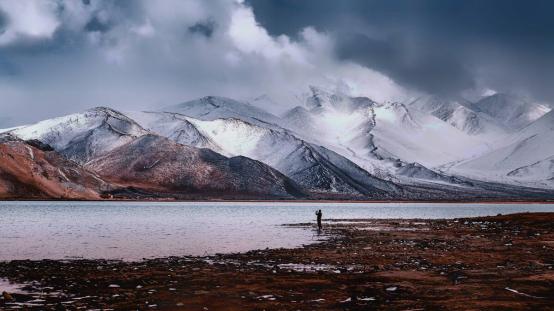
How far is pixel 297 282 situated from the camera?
29.7 metres

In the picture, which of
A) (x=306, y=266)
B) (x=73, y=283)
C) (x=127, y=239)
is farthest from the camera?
(x=127, y=239)

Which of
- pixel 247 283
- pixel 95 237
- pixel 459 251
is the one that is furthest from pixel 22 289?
pixel 95 237

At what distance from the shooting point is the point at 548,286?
2705 cm

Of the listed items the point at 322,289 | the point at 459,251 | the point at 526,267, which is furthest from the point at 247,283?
the point at 459,251

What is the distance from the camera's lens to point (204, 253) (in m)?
45.8

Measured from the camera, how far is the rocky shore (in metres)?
23.9

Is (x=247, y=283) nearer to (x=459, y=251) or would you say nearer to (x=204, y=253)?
(x=204, y=253)

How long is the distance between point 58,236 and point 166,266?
30530mm

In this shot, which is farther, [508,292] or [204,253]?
[204,253]

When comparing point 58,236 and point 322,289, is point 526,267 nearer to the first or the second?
point 322,289

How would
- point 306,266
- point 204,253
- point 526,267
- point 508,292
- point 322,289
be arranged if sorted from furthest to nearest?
point 204,253, point 306,266, point 526,267, point 322,289, point 508,292

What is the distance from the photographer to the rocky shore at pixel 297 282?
2392 centimetres

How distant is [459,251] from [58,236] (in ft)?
121

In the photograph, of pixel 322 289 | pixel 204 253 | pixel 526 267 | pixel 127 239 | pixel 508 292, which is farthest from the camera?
pixel 127 239
